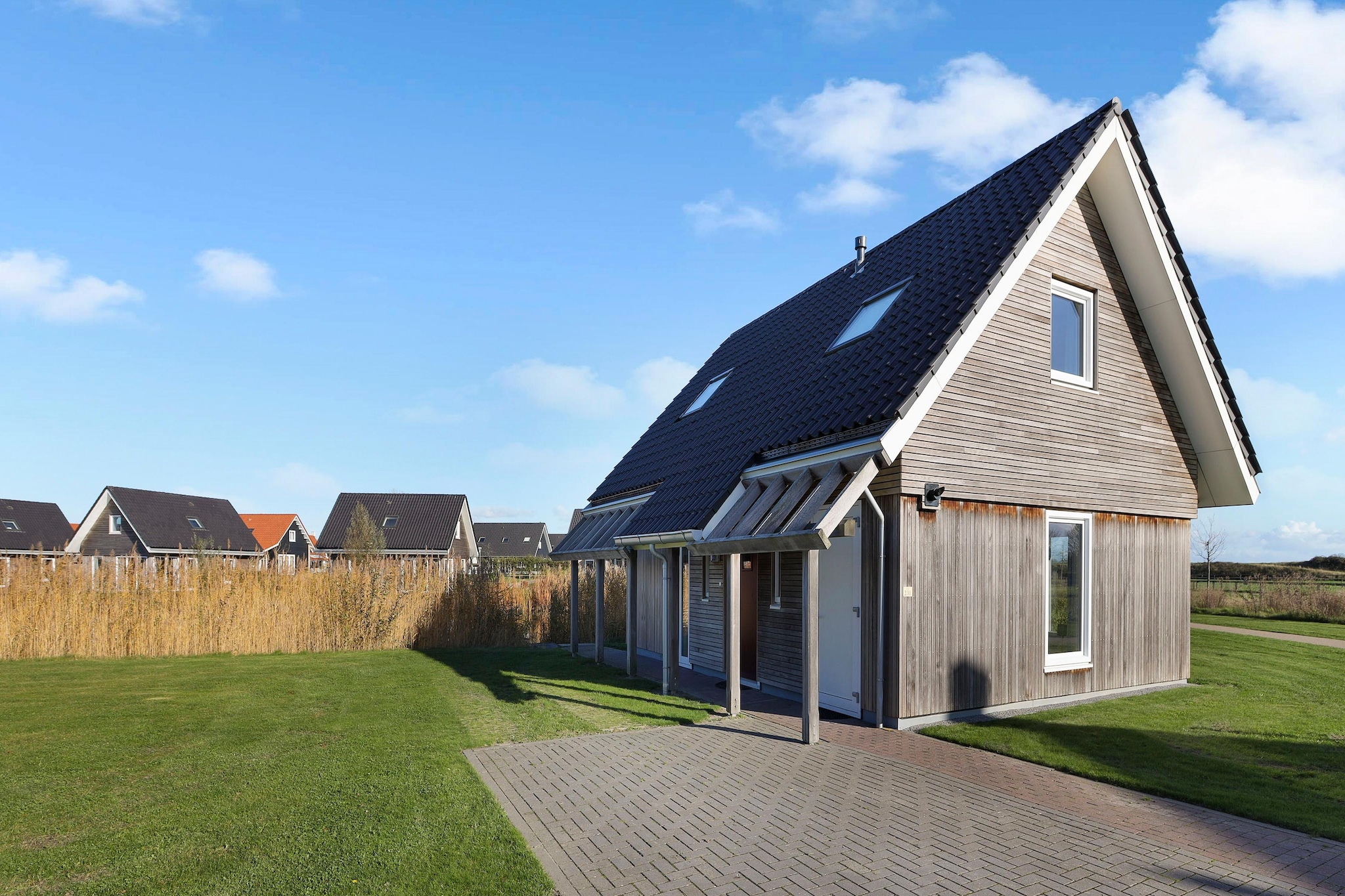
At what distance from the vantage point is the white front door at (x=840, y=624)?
30.2 ft

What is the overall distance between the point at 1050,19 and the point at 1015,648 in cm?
797

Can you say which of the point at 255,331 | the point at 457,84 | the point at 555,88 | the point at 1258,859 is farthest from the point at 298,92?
the point at 1258,859

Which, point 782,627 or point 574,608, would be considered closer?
point 782,627

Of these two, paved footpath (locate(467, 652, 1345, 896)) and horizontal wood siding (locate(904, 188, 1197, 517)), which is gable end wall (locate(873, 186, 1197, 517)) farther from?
paved footpath (locate(467, 652, 1345, 896))

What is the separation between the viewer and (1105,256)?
1095 cm

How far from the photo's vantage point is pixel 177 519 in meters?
43.9

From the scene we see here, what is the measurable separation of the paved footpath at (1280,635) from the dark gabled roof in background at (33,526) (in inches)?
2066

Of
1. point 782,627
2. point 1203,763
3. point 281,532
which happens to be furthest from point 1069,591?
point 281,532

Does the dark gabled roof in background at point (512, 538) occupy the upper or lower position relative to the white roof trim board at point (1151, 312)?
lower

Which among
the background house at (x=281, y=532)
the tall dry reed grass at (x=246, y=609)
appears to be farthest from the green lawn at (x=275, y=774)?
the background house at (x=281, y=532)

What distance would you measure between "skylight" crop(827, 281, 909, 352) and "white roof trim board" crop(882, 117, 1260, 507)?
1806 mm

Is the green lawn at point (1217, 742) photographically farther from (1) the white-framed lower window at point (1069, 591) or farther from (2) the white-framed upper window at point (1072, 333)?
(2) the white-framed upper window at point (1072, 333)

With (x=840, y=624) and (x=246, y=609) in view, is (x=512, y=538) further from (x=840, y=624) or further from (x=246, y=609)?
(x=840, y=624)

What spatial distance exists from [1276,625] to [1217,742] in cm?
1791
